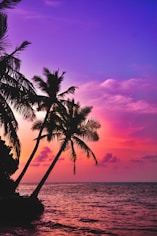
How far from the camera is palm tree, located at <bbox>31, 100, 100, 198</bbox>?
30.9m

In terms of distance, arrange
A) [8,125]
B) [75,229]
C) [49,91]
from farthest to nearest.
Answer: [49,91] < [75,229] < [8,125]

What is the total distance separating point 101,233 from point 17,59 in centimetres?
1089

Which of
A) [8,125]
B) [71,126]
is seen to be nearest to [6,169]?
[71,126]

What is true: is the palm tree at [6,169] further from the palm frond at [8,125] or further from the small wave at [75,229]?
the palm frond at [8,125]

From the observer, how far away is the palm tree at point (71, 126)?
1218 inches

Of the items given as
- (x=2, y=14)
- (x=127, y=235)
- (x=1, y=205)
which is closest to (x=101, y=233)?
(x=127, y=235)

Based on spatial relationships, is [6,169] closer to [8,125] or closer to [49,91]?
[49,91]

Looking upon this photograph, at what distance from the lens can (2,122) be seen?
1421 centimetres

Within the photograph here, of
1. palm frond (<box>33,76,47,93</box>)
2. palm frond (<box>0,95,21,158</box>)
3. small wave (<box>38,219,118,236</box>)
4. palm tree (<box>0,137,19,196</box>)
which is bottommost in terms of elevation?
small wave (<box>38,219,118,236</box>)

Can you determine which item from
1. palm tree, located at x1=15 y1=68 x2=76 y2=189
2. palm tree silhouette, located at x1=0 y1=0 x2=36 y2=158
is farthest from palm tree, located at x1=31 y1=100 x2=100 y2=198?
palm tree silhouette, located at x1=0 y1=0 x2=36 y2=158

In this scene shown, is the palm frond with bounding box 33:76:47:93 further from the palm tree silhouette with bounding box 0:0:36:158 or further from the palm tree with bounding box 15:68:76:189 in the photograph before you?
the palm tree silhouette with bounding box 0:0:36:158

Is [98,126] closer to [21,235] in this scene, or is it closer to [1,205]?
[1,205]

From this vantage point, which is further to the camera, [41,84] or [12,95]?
[41,84]

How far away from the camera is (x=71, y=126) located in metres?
31.6
